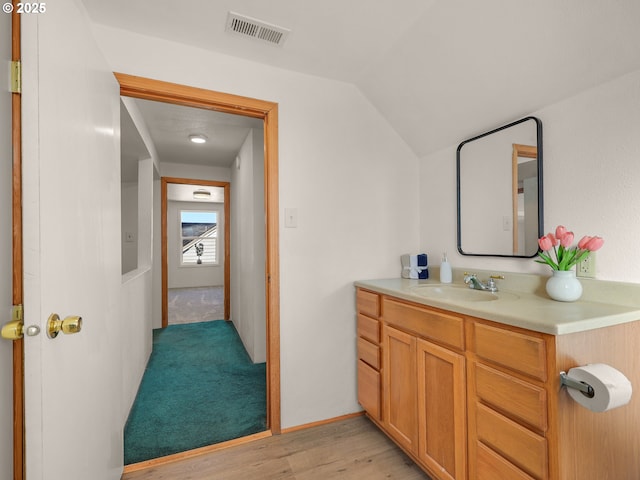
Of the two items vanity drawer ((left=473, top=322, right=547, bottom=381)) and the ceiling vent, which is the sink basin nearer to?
vanity drawer ((left=473, top=322, right=547, bottom=381))

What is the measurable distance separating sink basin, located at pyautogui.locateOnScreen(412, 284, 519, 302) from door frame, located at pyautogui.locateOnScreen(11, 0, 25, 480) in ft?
4.89

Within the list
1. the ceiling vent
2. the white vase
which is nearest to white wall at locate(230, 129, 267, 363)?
the ceiling vent

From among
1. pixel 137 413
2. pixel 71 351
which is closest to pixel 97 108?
pixel 71 351

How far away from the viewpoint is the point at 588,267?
1369mm

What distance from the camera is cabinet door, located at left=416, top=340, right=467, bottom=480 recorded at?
50.3 inches

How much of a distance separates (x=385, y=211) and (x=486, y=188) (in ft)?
2.19

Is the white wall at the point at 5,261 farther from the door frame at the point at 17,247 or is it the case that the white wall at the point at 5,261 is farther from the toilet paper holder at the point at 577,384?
the toilet paper holder at the point at 577,384

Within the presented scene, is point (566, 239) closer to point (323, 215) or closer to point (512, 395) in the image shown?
point (512, 395)

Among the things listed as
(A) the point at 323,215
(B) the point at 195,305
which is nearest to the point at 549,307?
(A) the point at 323,215

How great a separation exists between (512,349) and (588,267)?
67 cm

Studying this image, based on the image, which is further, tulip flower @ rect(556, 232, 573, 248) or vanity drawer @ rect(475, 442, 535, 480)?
tulip flower @ rect(556, 232, 573, 248)

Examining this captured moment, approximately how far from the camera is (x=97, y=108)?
50.8 inches

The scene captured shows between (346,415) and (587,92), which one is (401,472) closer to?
(346,415)

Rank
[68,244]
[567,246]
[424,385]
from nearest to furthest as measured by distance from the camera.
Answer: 1. [68,244]
2. [567,246]
3. [424,385]
